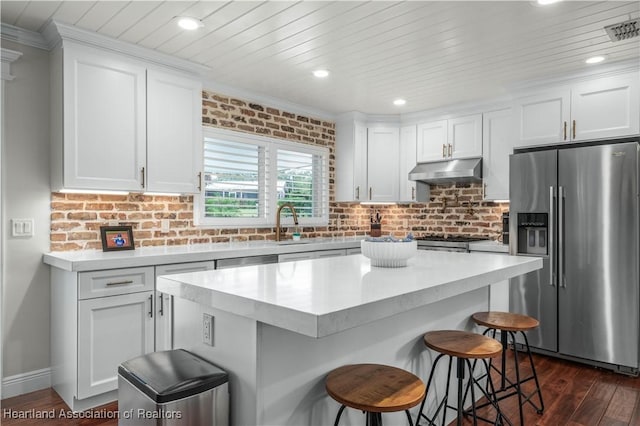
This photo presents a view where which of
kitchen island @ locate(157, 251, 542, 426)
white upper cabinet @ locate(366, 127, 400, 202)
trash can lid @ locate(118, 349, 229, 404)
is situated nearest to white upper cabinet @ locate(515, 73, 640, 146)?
white upper cabinet @ locate(366, 127, 400, 202)

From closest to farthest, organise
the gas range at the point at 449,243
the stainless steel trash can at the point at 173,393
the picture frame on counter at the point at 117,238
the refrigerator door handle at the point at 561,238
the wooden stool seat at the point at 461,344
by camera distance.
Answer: the stainless steel trash can at the point at 173,393
the wooden stool seat at the point at 461,344
the picture frame on counter at the point at 117,238
the refrigerator door handle at the point at 561,238
the gas range at the point at 449,243

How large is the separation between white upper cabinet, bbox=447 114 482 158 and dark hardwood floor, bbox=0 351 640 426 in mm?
2373

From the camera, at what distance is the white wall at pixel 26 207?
2822 mm

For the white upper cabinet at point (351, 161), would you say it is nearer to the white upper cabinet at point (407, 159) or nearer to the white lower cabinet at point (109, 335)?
the white upper cabinet at point (407, 159)

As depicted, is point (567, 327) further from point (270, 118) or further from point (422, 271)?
point (270, 118)

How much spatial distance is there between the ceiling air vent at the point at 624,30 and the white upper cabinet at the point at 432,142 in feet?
6.82

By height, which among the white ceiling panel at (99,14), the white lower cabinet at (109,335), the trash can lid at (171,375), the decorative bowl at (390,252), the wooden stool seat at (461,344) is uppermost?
the white ceiling panel at (99,14)

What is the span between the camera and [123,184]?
3.07m

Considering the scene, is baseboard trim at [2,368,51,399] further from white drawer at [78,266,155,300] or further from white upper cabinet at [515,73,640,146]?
→ white upper cabinet at [515,73,640,146]

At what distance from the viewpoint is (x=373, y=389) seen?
4.82 ft

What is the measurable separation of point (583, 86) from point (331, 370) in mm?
3431

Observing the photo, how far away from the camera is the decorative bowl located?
2.13m

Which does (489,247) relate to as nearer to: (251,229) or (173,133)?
(251,229)

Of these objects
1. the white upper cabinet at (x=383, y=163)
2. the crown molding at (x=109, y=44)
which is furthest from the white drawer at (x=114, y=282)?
the white upper cabinet at (x=383, y=163)
